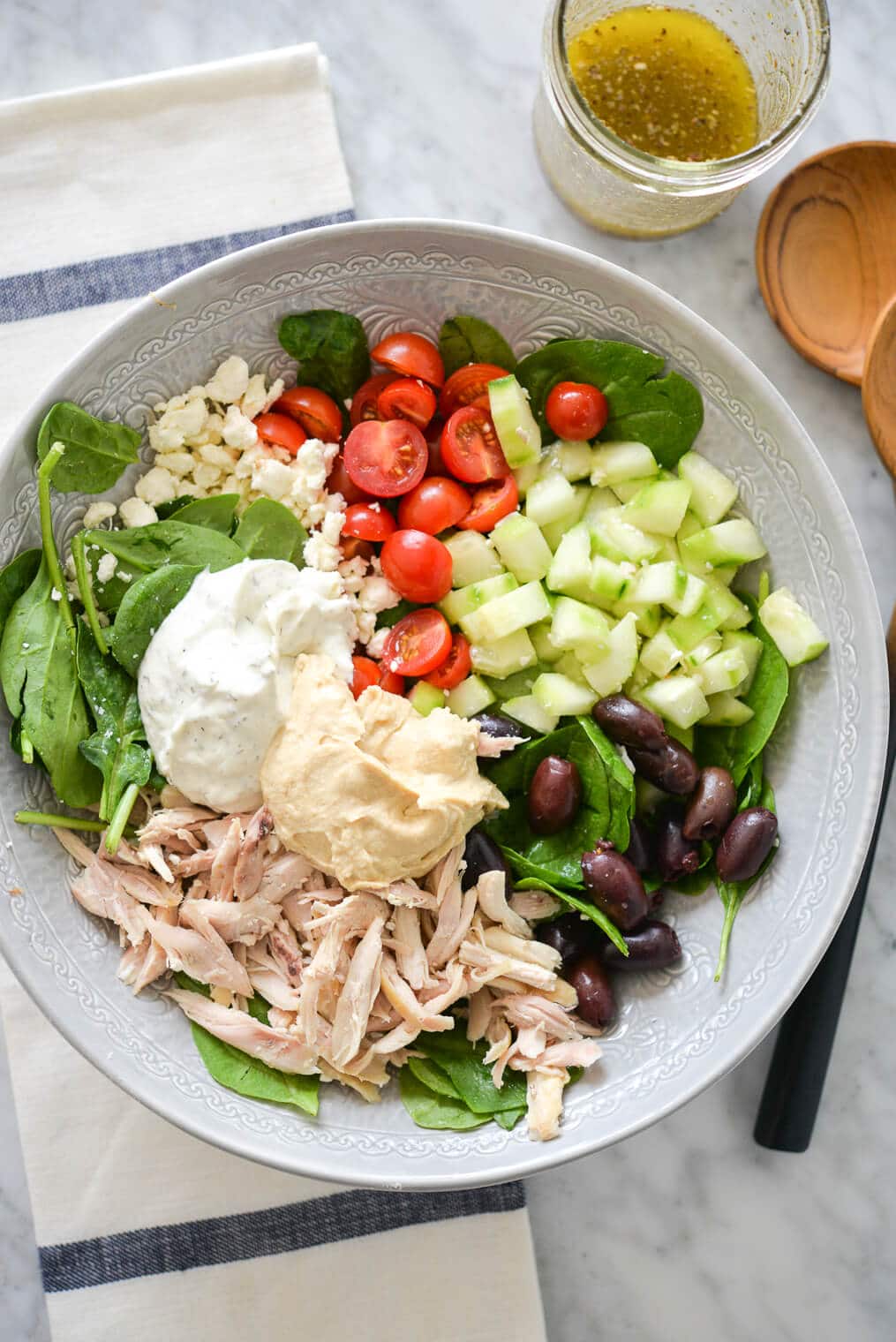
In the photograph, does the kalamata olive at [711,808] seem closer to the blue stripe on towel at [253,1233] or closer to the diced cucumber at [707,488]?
the diced cucumber at [707,488]

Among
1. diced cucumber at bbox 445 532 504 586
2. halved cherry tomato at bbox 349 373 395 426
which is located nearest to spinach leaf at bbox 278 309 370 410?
halved cherry tomato at bbox 349 373 395 426

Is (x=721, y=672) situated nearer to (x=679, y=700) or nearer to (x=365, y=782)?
(x=679, y=700)

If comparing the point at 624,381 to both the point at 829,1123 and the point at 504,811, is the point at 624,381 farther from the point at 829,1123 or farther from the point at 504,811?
the point at 829,1123

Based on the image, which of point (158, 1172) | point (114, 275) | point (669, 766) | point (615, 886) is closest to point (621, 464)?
point (669, 766)

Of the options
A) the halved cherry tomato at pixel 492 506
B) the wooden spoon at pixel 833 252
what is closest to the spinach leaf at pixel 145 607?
the halved cherry tomato at pixel 492 506

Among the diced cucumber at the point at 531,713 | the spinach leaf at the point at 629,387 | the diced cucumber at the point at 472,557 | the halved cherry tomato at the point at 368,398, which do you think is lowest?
the diced cucumber at the point at 531,713

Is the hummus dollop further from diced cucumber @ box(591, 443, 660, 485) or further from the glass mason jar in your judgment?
the glass mason jar
